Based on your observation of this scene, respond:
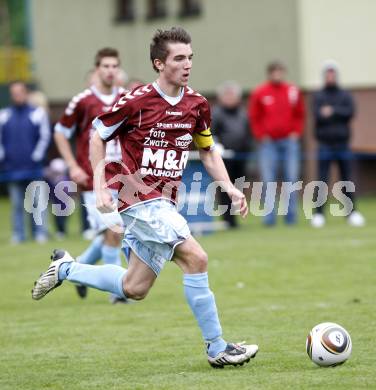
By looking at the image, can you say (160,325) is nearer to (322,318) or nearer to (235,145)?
(322,318)

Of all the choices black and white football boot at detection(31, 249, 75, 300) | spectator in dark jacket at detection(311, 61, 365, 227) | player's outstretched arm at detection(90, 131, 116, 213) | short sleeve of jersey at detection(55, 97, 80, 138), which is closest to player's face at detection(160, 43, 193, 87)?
player's outstretched arm at detection(90, 131, 116, 213)

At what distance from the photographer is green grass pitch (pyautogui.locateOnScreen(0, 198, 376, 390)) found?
6.55 meters

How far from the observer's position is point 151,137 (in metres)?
7.02

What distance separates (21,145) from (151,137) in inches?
422

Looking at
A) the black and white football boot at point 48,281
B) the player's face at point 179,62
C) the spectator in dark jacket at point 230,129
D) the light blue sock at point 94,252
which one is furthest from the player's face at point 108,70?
the spectator in dark jacket at point 230,129

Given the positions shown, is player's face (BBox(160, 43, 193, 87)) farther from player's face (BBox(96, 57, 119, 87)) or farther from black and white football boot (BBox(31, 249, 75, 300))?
player's face (BBox(96, 57, 119, 87))

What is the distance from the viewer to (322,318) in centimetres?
862

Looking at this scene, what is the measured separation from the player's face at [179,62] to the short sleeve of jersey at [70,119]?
3650mm

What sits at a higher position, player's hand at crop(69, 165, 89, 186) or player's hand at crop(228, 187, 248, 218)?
player's hand at crop(228, 187, 248, 218)

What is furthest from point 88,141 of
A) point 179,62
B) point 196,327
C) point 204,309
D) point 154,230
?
point 204,309

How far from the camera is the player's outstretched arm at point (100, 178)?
22.5ft

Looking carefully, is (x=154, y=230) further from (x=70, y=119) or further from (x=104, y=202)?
(x=70, y=119)

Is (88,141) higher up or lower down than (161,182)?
lower down

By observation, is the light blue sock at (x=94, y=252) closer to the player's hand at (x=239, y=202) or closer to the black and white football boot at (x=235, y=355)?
the player's hand at (x=239, y=202)
